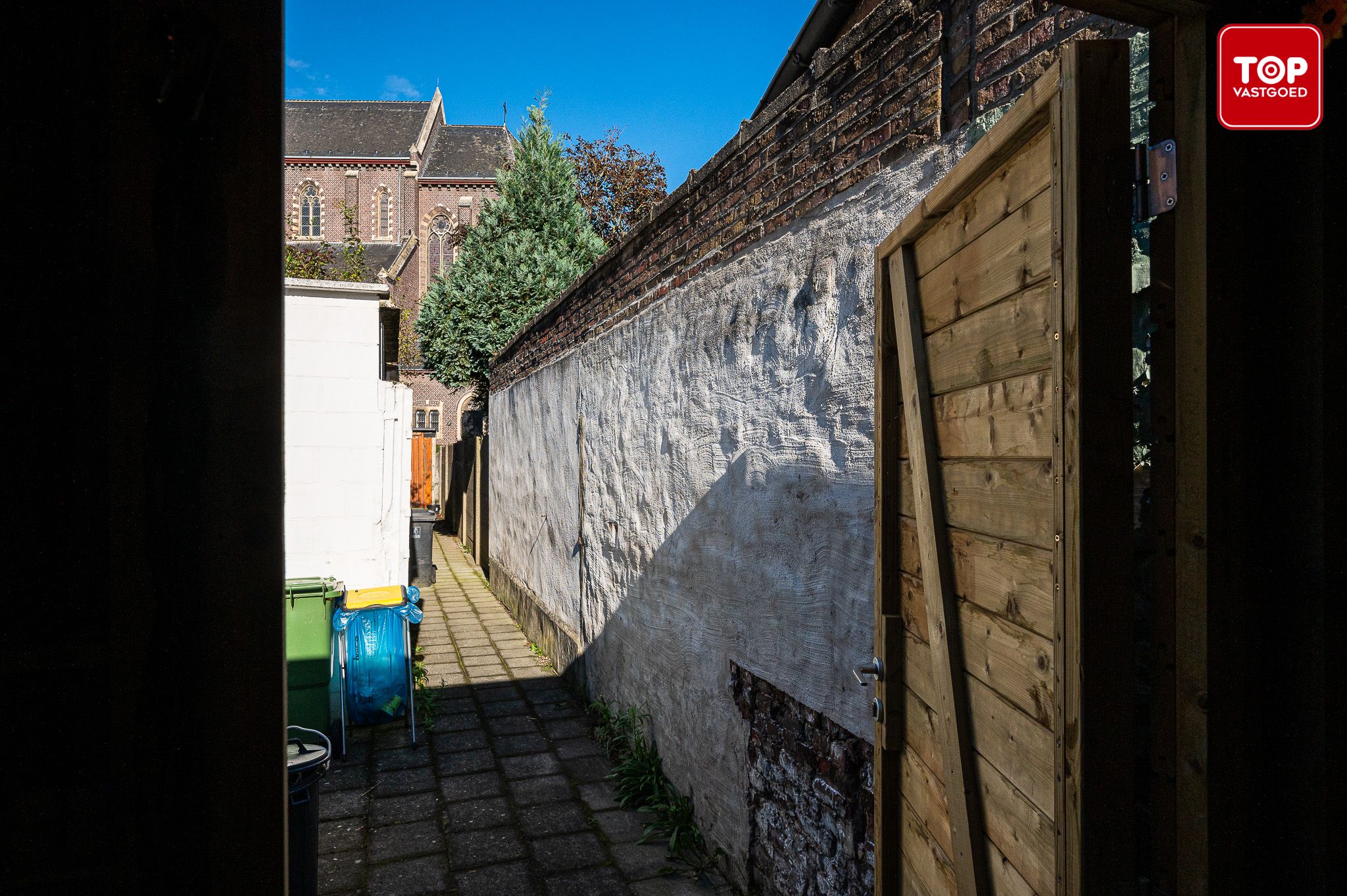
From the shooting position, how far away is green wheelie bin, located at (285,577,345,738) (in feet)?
16.2

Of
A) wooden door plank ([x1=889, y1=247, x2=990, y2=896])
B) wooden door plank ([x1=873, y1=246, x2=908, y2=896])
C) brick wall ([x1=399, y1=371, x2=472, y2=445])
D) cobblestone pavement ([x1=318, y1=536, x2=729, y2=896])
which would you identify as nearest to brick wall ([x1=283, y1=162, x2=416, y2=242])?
brick wall ([x1=399, y1=371, x2=472, y2=445])

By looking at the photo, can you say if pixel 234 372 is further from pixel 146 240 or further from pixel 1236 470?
pixel 1236 470

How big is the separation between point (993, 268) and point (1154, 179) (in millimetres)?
366

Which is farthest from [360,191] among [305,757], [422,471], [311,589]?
[305,757]

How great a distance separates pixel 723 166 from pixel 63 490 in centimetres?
324

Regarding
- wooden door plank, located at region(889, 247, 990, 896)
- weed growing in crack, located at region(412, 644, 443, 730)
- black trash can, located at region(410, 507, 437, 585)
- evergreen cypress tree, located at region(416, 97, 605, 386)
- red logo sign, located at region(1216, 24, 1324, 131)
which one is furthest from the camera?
evergreen cypress tree, located at region(416, 97, 605, 386)

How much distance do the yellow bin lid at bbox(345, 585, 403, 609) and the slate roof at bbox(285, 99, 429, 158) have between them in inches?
1381

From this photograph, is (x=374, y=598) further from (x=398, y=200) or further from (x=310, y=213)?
(x=310, y=213)

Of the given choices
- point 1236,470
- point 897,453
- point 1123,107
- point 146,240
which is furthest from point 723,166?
point 146,240

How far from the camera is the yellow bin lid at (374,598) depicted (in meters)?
5.65

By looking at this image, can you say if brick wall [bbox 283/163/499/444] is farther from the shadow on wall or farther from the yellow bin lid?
the shadow on wall

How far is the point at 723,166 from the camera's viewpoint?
3631 mm

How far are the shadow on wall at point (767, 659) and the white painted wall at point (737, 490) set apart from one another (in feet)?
0.04

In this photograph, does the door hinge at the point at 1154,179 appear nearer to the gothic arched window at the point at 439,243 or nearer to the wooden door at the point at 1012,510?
the wooden door at the point at 1012,510
